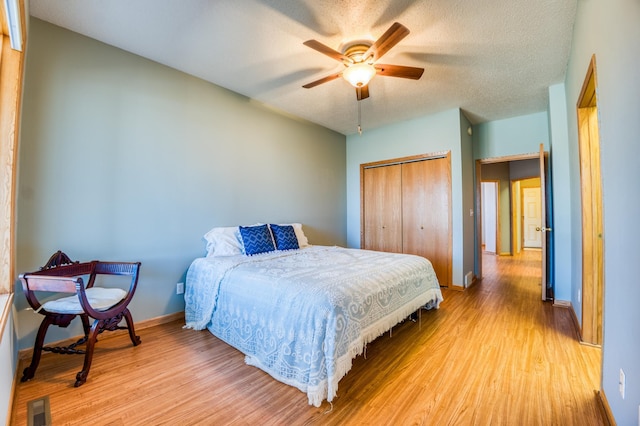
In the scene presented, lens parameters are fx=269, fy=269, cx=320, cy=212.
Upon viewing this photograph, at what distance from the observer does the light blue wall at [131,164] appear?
6.99 feet

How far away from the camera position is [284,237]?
3416 millimetres

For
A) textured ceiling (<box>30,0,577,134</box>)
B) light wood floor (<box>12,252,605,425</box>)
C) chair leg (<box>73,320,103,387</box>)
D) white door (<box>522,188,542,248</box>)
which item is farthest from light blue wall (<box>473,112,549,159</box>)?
white door (<box>522,188,542,248</box>)

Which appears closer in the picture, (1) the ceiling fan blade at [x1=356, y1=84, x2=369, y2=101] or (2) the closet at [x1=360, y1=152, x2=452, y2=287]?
(1) the ceiling fan blade at [x1=356, y1=84, x2=369, y2=101]

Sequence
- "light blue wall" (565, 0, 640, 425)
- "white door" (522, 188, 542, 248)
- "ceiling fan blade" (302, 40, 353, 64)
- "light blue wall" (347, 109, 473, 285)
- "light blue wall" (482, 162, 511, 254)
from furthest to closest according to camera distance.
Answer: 1. "white door" (522, 188, 542, 248)
2. "light blue wall" (482, 162, 511, 254)
3. "light blue wall" (347, 109, 473, 285)
4. "ceiling fan blade" (302, 40, 353, 64)
5. "light blue wall" (565, 0, 640, 425)

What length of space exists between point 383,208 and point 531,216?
680 cm

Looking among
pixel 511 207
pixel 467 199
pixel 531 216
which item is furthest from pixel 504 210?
pixel 467 199

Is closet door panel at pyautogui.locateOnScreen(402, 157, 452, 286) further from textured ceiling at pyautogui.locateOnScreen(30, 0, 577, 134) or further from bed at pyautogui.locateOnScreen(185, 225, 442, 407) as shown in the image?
bed at pyautogui.locateOnScreen(185, 225, 442, 407)

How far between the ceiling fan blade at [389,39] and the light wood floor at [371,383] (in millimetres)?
2373

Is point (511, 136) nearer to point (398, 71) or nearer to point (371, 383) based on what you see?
point (398, 71)

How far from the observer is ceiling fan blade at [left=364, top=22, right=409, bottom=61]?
71.6 inches

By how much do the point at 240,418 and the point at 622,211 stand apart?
7.09ft

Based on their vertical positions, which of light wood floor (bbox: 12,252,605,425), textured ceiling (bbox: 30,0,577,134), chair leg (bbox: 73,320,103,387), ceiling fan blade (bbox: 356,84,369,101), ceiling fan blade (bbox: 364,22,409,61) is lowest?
light wood floor (bbox: 12,252,605,425)

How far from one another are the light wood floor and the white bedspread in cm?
13

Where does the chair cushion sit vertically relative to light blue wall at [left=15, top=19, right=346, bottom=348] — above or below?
below
